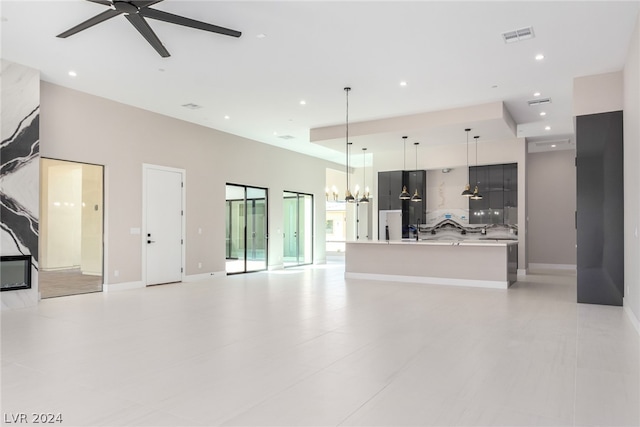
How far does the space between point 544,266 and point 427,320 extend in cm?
892

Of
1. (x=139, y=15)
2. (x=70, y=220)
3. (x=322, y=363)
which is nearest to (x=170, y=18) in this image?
(x=139, y=15)

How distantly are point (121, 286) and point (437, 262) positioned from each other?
252 inches

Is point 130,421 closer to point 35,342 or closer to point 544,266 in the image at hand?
point 35,342

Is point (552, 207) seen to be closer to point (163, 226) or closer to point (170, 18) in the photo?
point (163, 226)

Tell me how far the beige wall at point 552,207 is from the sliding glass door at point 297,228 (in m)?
6.74

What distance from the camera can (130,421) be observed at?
104 inches

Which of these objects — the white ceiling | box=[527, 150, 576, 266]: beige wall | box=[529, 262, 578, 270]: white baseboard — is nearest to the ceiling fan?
the white ceiling

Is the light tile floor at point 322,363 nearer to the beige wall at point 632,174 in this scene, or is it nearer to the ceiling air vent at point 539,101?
the beige wall at point 632,174

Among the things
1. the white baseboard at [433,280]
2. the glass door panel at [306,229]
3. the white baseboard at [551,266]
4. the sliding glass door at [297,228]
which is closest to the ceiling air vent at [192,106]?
the sliding glass door at [297,228]

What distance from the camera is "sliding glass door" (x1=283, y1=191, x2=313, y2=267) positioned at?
12.9 metres

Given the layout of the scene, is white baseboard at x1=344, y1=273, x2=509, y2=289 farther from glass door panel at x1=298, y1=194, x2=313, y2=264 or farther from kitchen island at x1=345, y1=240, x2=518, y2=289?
glass door panel at x1=298, y1=194, x2=313, y2=264

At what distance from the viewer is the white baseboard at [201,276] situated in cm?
957

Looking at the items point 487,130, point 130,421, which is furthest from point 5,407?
point 487,130

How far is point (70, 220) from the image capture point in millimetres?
10203
